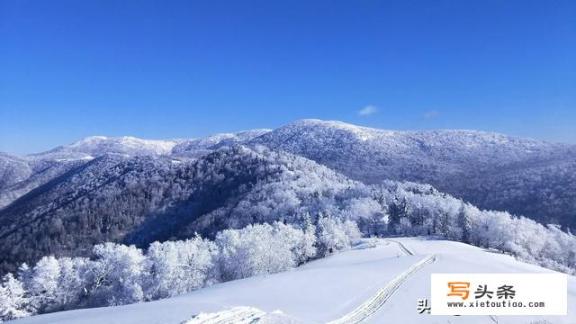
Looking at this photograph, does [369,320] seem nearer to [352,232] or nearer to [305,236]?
[305,236]

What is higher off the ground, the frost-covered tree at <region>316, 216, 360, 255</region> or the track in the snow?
the frost-covered tree at <region>316, 216, 360, 255</region>

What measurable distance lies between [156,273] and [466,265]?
53049mm

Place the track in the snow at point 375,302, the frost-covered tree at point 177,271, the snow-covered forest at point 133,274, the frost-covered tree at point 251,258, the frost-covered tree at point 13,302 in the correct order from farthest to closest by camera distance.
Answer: the frost-covered tree at point 251,258 < the snow-covered forest at point 133,274 < the frost-covered tree at point 177,271 < the frost-covered tree at point 13,302 < the track in the snow at point 375,302

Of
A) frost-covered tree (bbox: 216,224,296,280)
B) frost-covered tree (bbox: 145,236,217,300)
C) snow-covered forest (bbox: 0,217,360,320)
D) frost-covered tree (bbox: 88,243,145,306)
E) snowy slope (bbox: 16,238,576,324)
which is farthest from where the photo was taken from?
frost-covered tree (bbox: 88,243,145,306)

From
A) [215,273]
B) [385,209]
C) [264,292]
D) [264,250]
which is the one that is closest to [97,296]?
[215,273]

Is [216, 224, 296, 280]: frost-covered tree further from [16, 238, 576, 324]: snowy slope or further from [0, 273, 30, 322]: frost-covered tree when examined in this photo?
[0, 273, 30, 322]: frost-covered tree

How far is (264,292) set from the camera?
1752 inches

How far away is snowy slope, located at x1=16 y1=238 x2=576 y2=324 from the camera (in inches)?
1178

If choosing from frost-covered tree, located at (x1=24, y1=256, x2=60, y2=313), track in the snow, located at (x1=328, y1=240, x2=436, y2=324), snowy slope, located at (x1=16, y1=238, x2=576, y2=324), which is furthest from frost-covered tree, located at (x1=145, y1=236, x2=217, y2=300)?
track in the snow, located at (x1=328, y1=240, x2=436, y2=324)

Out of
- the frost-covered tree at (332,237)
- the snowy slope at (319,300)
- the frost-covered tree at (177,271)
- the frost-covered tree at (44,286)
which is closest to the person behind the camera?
the snowy slope at (319,300)

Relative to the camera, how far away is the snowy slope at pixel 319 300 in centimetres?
2992

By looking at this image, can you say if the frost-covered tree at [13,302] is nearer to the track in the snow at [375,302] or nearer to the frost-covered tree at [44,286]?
the frost-covered tree at [44,286]

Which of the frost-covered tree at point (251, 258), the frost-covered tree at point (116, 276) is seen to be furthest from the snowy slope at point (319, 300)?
the frost-covered tree at point (116, 276)

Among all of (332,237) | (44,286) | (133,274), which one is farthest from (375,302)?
(332,237)
